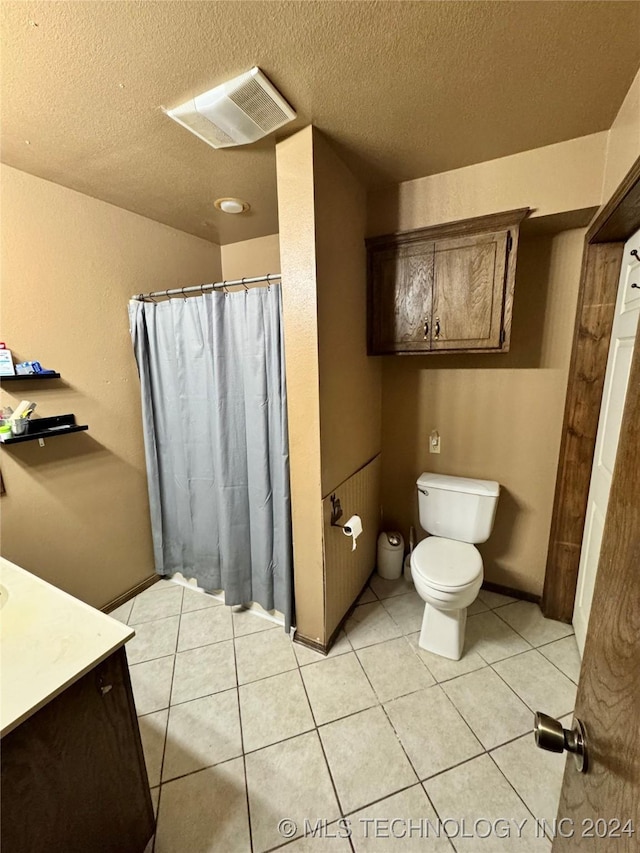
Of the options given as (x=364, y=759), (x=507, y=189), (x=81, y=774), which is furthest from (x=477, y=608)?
(x=507, y=189)

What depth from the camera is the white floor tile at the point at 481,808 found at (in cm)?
105

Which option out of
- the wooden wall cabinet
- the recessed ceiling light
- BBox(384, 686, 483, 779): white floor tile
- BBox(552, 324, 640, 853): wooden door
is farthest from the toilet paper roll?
the recessed ceiling light

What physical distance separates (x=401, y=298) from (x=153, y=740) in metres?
2.29

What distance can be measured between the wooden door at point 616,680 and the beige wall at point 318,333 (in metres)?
1.08

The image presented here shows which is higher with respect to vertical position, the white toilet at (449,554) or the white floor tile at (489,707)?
the white toilet at (449,554)

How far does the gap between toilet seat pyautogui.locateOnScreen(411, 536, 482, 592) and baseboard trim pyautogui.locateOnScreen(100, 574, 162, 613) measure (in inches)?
68.1

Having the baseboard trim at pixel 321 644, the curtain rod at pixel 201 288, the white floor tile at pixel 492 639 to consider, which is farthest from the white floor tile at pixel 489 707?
the curtain rod at pixel 201 288

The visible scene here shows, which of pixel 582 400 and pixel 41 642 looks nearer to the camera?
pixel 41 642

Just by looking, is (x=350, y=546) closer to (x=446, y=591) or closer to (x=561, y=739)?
(x=446, y=591)

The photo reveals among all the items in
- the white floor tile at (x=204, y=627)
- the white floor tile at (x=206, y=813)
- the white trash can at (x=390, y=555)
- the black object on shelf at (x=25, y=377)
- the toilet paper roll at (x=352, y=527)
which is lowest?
the white floor tile at (x=206, y=813)

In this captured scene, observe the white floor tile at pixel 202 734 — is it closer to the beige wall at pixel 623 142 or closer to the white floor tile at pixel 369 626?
the white floor tile at pixel 369 626

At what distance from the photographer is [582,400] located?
1.67 meters

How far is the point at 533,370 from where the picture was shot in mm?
1879

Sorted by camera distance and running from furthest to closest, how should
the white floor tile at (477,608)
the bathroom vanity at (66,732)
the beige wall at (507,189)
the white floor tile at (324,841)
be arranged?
the white floor tile at (477,608) < the beige wall at (507,189) < the white floor tile at (324,841) < the bathroom vanity at (66,732)
